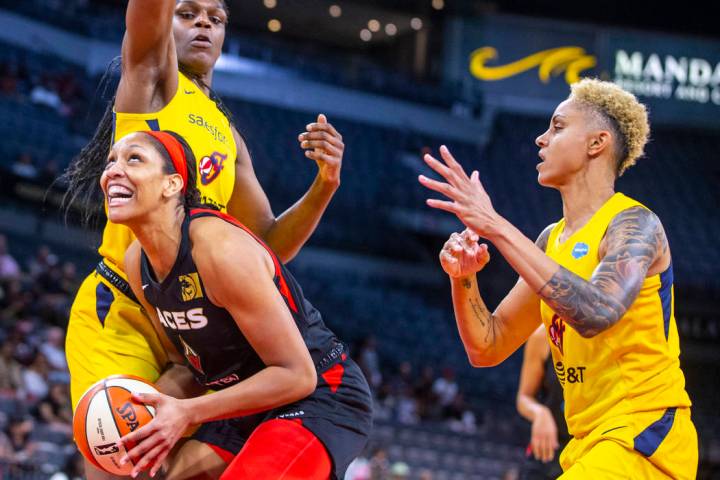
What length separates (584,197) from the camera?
3537 mm

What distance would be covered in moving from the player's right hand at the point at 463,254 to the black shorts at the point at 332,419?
0.54 meters

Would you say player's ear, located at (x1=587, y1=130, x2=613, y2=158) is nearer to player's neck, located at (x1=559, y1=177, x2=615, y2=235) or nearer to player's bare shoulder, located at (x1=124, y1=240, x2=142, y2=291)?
player's neck, located at (x1=559, y1=177, x2=615, y2=235)

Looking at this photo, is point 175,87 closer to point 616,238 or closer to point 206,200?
point 206,200

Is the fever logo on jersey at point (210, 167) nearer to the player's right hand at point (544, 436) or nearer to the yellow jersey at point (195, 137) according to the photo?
the yellow jersey at point (195, 137)

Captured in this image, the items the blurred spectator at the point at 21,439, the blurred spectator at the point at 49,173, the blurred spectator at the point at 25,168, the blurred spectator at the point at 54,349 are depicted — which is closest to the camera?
the blurred spectator at the point at 21,439

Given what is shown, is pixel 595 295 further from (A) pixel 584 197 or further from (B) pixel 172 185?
(B) pixel 172 185

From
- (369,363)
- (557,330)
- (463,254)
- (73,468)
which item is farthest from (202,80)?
(369,363)

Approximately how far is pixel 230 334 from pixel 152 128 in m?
0.92

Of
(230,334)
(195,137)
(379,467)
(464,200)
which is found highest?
(195,137)

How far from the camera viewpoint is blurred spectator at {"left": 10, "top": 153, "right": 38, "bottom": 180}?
1512cm

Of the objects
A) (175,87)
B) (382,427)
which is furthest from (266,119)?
(175,87)

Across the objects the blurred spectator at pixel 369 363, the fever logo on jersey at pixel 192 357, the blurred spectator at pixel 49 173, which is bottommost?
the blurred spectator at pixel 369 363

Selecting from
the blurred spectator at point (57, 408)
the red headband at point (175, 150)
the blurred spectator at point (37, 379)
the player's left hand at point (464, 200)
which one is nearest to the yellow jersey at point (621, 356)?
the player's left hand at point (464, 200)

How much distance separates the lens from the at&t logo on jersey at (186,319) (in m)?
3.21
